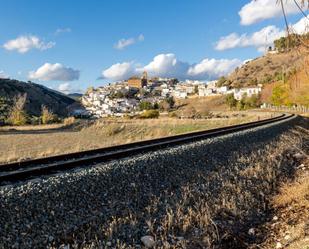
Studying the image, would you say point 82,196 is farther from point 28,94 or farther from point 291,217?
point 28,94

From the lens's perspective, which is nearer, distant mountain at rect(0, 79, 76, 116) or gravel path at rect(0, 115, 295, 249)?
gravel path at rect(0, 115, 295, 249)

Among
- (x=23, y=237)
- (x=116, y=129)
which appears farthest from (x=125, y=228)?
(x=116, y=129)

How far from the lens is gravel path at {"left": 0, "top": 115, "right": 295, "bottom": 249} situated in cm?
775

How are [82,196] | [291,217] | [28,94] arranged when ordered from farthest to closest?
[28,94] < [291,217] < [82,196]

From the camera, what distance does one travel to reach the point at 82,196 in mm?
9562

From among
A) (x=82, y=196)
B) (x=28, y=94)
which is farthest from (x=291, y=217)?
(x=28, y=94)

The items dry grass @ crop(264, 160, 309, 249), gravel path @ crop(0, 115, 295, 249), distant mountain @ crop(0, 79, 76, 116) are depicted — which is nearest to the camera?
gravel path @ crop(0, 115, 295, 249)

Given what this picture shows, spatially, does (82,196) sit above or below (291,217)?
above

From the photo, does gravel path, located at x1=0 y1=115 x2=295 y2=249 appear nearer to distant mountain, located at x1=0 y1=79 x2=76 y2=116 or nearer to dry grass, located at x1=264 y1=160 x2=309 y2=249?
dry grass, located at x1=264 y1=160 x2=309 y2=249

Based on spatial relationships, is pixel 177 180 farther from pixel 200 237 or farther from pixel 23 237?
pixel 23 237

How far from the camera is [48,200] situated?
29.0 ft

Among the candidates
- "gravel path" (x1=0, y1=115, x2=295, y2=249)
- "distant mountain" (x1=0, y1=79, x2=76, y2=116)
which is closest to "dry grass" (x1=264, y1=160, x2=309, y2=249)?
"gravel path" (x1=0, y1=115, x2=295, y2=249)

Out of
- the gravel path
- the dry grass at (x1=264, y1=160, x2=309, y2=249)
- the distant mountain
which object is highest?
the distant mountain

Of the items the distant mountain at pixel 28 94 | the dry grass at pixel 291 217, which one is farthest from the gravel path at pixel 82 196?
the distant mountain at pixel 28 94
